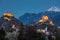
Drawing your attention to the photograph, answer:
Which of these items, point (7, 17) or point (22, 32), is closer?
point (22, 32)

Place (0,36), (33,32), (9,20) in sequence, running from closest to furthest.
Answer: (0,36), (33,32), (9,20)

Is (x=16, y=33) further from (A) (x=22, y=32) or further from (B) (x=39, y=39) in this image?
(B) (x=39, y=39)

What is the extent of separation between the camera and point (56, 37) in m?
29.6

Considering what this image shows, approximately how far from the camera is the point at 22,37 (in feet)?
92.6

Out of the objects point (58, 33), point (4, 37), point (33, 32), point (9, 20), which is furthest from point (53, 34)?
point (9, 20)

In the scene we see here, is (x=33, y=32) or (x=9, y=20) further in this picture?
(x=9, y=20)

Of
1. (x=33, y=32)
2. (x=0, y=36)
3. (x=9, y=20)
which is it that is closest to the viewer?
(x=0, y=36)

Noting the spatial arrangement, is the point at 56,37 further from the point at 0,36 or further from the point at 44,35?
the point at 0,36

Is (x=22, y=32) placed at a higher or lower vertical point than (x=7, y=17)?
lower

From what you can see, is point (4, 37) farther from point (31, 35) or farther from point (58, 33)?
point (58, 33)

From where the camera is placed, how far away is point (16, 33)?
28.4m

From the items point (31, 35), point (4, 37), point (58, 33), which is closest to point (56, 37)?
point (58, 33)

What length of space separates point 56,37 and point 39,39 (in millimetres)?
Result: 2265

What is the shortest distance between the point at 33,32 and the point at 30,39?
48.1 inches
